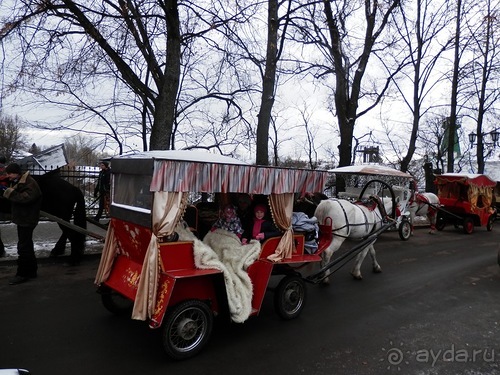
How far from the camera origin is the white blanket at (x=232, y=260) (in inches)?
162

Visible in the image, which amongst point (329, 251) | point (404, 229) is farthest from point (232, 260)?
point (404, 229)

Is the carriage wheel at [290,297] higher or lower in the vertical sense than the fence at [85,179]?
lower

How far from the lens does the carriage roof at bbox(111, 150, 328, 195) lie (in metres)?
3.69

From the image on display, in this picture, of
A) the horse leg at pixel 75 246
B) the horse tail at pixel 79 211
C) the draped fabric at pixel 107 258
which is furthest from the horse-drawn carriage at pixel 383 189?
the horse leg at pixel 75 246

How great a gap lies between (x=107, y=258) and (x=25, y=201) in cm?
241

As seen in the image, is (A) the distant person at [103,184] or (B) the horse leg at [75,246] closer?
(B) the horse leg at [75,246]

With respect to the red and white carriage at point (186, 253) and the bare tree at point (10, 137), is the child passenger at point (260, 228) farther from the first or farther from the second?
the bare tree at point (10, 137)

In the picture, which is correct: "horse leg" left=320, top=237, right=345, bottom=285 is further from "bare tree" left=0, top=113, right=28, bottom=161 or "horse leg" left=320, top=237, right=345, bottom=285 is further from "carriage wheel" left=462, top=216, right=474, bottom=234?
"bare tree" left=0, top=113, right=28, bottom=161

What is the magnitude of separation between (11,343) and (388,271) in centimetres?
687

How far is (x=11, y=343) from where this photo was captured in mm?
4055

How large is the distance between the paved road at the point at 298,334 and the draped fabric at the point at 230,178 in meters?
1.80

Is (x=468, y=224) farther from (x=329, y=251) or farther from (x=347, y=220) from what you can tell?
(x=329, y=251)

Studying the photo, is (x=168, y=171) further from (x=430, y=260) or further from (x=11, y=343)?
(x=430, y=260)

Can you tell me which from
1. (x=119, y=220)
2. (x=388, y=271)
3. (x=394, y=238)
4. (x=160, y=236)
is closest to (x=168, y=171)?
(x=160, y=236)
